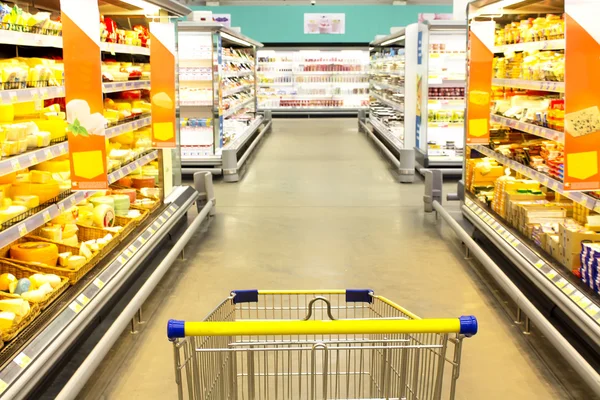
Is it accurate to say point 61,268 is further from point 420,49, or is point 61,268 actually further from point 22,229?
point 420,49

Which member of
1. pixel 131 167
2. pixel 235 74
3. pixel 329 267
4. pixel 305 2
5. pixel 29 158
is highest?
pixel 305 2

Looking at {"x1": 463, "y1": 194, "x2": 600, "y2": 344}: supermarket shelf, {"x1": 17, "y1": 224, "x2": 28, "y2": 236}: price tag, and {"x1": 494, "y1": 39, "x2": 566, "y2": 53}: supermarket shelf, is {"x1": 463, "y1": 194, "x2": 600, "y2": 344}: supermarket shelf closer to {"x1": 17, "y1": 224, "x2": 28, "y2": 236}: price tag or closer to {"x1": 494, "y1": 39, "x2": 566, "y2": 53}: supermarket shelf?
{"x1": 494, "y1": 39, "x2": 566, "y2": 53}: supermarket shelf

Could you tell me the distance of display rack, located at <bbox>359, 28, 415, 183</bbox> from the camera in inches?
380

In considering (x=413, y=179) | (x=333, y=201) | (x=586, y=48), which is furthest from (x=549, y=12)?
(x=413, y=179)

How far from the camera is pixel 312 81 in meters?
21.4

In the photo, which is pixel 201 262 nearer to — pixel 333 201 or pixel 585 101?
pixel 333 201

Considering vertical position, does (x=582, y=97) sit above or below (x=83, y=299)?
above

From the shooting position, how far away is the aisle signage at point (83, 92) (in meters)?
3.72

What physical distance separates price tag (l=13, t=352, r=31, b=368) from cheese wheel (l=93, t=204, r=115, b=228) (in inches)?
77.7

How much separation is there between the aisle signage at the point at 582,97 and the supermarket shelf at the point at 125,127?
121 inches

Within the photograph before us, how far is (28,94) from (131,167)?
1.93m

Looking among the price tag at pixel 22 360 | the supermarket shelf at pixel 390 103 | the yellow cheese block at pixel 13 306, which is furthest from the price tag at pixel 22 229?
the supermarket shelf at pixel 390 103

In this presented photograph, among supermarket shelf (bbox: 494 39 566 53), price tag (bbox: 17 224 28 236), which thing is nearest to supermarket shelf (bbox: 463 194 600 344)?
supermarket shelf (bbox: 494 39 566 53)

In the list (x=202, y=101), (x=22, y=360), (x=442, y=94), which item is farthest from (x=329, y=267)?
(x=442, y=94)
